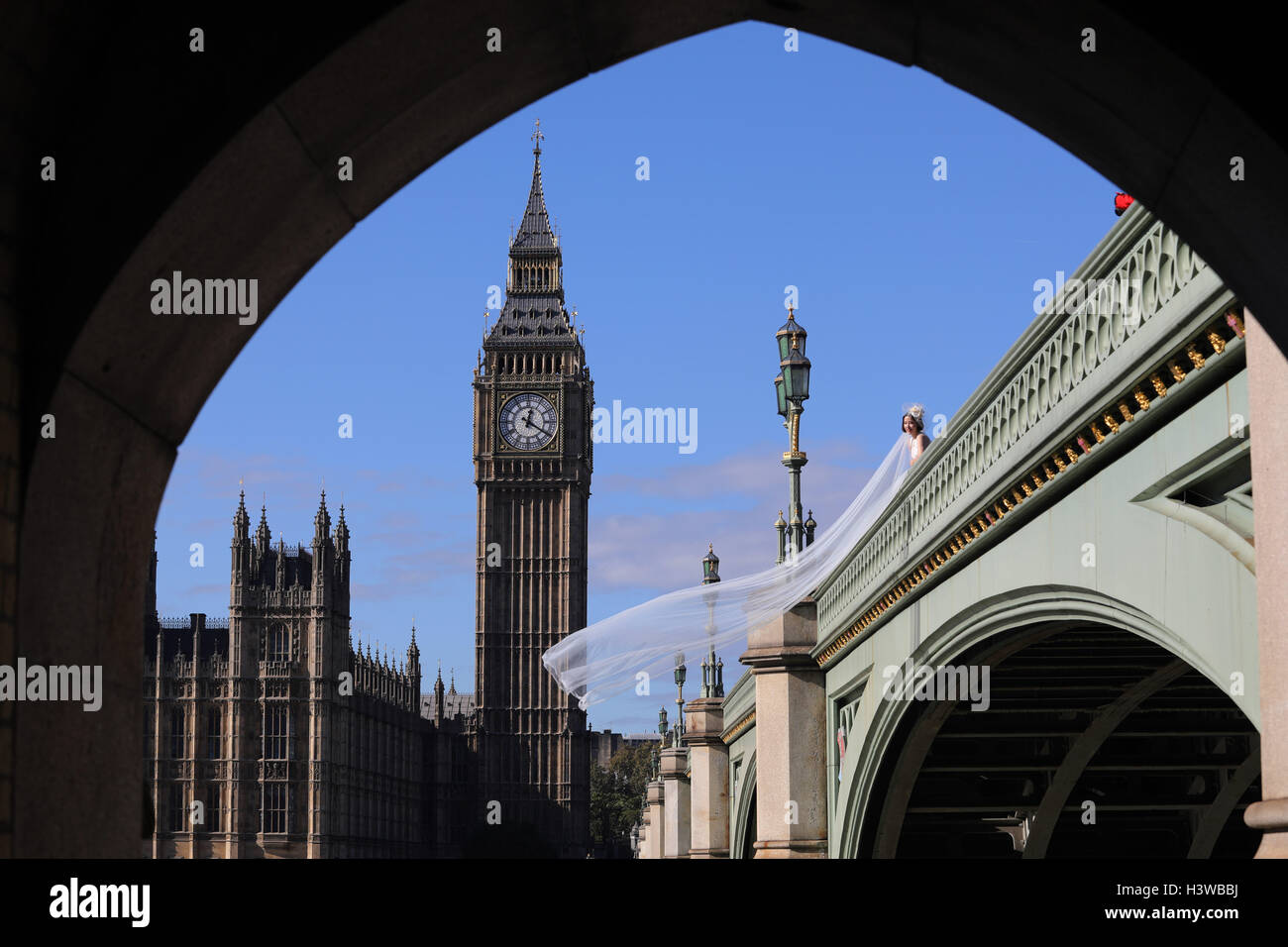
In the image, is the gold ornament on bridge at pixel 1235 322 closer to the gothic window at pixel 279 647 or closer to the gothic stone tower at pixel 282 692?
the gothic stone tower at pixel 282 692

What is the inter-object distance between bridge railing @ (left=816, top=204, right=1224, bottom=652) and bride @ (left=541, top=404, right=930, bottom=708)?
178 cm

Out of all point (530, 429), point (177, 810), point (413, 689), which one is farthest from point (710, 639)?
point (530, 429)

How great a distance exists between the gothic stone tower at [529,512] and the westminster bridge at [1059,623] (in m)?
93.1

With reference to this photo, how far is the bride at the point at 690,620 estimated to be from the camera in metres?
19.0

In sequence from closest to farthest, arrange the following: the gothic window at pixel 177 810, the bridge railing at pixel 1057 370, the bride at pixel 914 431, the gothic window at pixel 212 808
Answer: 1. the bridge railing at pixel 1057 370
2. the bride at pixel 914 431
3. the gothic window at pixel 177 810
4. the gothic window at pixel 212 808

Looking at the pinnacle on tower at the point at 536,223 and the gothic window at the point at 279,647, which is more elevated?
the pinnacle on tower at the point at 536,223

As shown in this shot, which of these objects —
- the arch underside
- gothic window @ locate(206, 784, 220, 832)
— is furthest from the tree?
the arch underside

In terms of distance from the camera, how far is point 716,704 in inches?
1547

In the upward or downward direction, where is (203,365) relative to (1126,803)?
upward

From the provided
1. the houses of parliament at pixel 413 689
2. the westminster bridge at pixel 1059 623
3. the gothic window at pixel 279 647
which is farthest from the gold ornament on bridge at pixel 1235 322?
the gothic window at pixel 279 647

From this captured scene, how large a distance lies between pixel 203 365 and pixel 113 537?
0.56 meters
